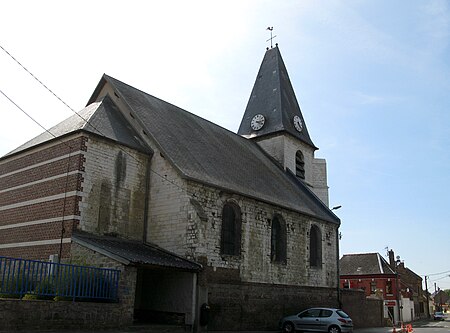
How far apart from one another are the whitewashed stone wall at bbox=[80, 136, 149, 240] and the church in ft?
0.13

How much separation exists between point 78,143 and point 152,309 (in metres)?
6.13

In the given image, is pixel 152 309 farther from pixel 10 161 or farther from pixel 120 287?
pixel 10 161

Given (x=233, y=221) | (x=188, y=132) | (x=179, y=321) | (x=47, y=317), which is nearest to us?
(x=47, y=317)

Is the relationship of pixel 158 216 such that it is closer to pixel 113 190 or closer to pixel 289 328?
pixel 113 190

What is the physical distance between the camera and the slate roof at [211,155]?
55.7 ft

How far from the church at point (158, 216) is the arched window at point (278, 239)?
58 millimetres

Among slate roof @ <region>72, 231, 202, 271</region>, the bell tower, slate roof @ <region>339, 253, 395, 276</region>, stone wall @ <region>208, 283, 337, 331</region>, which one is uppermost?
the bell tower

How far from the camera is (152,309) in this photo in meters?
15.2

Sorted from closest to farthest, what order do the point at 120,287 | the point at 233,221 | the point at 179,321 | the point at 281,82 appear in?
the point at 120,287 → the point at 179,321 → the point at 233,221 → the point at 281,82

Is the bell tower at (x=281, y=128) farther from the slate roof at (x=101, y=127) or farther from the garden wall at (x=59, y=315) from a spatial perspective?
the garden wall at (x=59, y=315)

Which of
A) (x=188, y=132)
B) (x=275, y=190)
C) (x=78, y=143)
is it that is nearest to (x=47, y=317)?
(x=78, y=143)

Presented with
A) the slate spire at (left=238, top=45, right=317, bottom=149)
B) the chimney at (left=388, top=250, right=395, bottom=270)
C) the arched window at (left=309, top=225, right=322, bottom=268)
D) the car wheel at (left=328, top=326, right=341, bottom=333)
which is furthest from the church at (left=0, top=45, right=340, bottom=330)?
the chimney at (left=388, top=250, right=395, bottom=270)

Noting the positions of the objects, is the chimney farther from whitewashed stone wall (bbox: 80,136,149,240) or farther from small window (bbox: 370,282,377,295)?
whitewashed stone wall (bbox: 80,136,149,240)

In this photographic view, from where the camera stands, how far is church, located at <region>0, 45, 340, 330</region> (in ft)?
47.7
